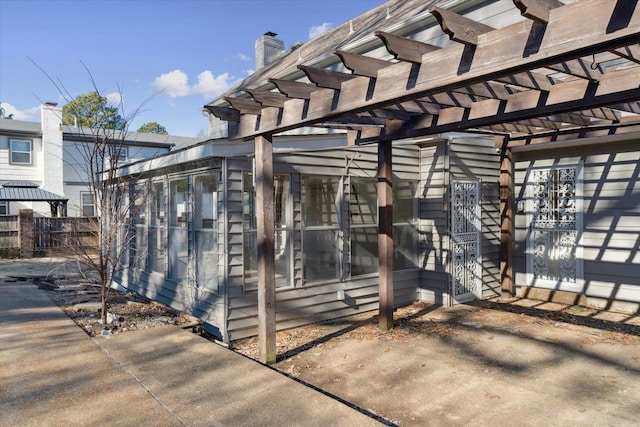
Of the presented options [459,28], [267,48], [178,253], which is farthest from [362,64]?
[267,48]

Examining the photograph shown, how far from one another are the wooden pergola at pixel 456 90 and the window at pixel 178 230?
Answer: 2212mm

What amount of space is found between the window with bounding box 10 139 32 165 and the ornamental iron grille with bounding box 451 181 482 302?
16.9 metres

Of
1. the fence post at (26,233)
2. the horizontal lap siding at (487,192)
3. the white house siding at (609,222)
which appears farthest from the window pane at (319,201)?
the fence post at (26,233)

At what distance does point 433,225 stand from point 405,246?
581mm

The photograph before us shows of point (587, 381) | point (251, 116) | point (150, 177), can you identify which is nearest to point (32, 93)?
point (150, 177)

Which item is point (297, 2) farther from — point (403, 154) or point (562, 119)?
point (562, 119)

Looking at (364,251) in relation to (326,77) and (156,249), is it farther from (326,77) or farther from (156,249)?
(326,77)

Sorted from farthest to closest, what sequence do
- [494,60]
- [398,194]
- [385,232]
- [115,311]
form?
1. [398,194]
2. [115,311]
3. [385,232]
4. [494,60]

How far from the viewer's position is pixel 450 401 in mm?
3701

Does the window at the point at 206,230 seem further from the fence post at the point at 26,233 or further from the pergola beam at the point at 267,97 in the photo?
the fence post at the point at 26,233

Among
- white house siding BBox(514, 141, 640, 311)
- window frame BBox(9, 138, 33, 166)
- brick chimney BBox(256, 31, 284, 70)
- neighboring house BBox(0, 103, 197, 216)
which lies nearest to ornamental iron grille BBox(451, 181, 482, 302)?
white house siding BBox(514, 141, 640, 311)

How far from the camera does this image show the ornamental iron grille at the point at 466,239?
719cm

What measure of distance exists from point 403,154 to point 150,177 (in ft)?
14.2

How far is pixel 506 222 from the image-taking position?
25.4 ft
